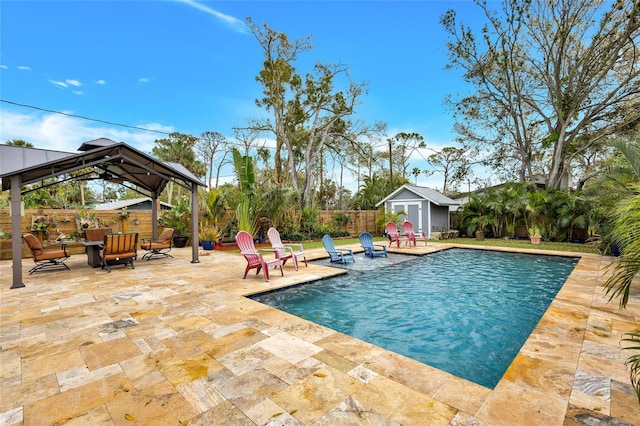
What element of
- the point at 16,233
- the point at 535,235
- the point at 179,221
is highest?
the point at 179,221

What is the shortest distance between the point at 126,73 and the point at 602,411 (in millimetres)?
22452

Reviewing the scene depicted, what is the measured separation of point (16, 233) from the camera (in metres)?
5.95

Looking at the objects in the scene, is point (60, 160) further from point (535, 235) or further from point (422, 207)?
point (535, 235)

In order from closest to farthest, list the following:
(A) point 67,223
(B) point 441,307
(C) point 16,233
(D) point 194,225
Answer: (B) point 441,307 < (C) point 16,233 < (D) point 194,225 < (A) point 67,223

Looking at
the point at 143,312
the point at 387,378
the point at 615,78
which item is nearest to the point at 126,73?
the point at 143,312

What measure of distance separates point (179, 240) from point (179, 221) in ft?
2.73

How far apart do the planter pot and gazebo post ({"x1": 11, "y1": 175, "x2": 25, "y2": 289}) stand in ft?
22.3

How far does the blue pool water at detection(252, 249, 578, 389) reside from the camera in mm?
3547

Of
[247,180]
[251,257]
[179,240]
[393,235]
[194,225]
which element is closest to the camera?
[251,257]

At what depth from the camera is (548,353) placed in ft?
10.0

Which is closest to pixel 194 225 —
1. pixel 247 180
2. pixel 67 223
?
pixel 247 180

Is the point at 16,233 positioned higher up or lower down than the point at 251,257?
higher up

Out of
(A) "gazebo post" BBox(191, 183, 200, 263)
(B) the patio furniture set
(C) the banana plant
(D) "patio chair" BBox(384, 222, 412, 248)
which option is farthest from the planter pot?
(D) "patio chair" BBox(384, 222, 412, 248)

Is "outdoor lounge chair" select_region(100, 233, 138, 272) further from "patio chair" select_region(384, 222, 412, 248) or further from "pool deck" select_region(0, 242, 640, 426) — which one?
"patio chair" select_region(384, 222, 412, 248)
